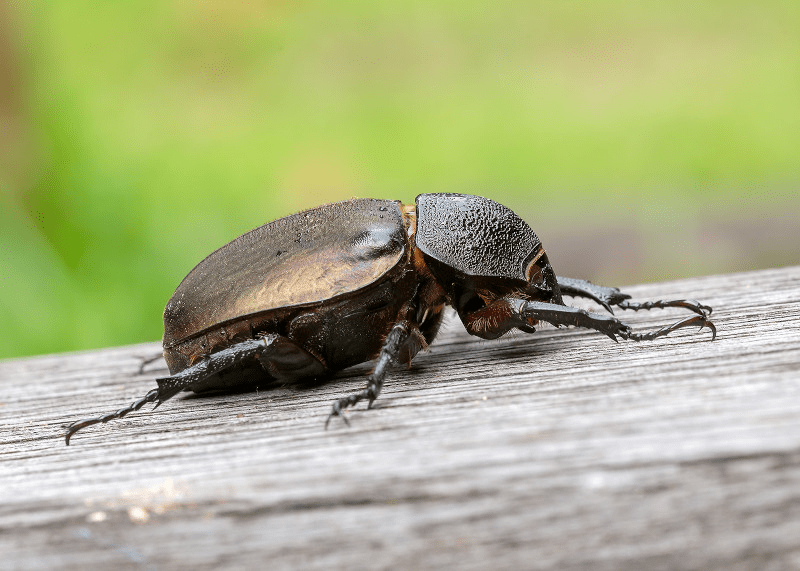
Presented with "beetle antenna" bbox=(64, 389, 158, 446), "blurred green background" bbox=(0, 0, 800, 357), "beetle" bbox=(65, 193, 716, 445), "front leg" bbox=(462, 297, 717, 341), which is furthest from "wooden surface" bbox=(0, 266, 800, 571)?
"blurred green background" bbox=(0, 0, 800, 357)

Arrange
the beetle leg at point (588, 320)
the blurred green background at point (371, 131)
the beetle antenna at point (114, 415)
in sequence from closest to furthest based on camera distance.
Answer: the beetle antenna at point (114, 415), the beetle leg at point (588, 320), the blurred green background at point (371, 131)

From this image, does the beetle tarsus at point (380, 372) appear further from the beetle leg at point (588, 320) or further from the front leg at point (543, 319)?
the beetle leg at point (588, 320)

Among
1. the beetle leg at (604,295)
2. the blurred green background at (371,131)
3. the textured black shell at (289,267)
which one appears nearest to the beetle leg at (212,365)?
the textured black shell at (289,267)

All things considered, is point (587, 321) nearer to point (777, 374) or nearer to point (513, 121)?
point (777, 374)

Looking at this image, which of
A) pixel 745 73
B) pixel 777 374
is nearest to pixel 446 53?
pixel 745 73

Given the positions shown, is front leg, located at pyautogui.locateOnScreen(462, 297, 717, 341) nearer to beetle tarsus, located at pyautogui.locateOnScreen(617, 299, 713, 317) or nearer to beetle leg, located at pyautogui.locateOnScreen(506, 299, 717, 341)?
beetle leg, located at pyautogui.locateOnScreen(506, 299, 717, 341)

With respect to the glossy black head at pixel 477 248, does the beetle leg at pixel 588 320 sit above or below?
below
